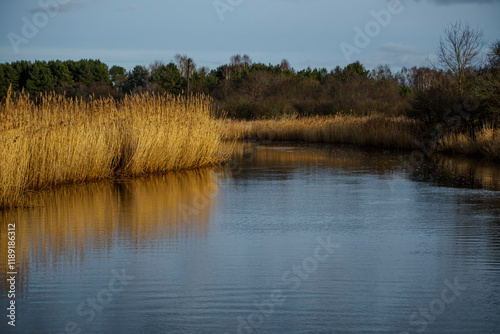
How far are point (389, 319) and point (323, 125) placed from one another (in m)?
31.6

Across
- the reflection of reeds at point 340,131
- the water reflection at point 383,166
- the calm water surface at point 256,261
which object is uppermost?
the reflection of reeds at point 340,131

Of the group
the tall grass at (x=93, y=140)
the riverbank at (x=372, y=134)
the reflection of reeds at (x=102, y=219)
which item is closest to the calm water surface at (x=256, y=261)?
the reflection of reeds at (x=102, y=219)

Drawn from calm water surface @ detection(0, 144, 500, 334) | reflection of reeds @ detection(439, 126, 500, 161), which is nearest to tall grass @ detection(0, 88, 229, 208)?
calm water surface @ detection(0, 144, 500, 334)

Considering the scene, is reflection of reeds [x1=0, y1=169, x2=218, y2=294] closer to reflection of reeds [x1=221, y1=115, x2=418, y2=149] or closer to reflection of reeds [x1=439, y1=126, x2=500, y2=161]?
reflection of reeds [x1=439, y1=126, x2=500, y2=161]

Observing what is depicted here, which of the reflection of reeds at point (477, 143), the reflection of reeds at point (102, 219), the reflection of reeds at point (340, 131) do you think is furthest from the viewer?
the reflection of reeds at point (340, 131)

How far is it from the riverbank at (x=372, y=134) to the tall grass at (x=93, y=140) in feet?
17.2

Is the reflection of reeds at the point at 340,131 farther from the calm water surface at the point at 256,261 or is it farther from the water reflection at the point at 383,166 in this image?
the calm water surface at the point at 256,261

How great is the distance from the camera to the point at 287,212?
35.6ft

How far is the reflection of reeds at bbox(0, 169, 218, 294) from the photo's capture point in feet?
25.1

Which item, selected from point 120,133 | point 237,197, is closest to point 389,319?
point 237,197

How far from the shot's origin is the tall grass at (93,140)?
36.2 feet

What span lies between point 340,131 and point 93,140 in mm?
22593

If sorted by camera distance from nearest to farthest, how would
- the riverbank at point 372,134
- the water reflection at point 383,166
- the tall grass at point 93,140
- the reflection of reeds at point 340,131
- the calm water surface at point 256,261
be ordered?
the calm water surface at point 256,261
the tall grass at point 93,140
the water reflection at point 383,166
the riverbank at point 372,134
the reflection of reeds at point 340,131

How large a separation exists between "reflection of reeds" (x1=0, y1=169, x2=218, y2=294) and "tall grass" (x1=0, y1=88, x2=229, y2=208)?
530mm
